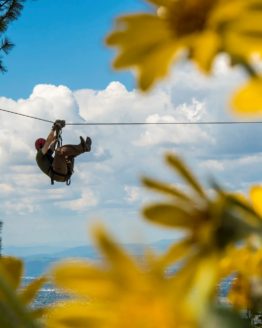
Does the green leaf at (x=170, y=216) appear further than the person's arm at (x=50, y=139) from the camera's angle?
No

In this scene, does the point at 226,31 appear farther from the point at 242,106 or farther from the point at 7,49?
the point at 7,49

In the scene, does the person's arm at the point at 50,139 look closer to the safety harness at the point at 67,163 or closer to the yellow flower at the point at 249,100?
the safety harness at the point at 67,163

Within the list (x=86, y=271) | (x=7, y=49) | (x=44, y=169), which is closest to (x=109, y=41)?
(x=86, y=271)

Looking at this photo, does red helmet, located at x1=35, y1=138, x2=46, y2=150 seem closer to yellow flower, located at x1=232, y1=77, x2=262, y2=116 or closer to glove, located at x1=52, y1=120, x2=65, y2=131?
glove, located at x1=52, y1=120, x2=65, y2=131

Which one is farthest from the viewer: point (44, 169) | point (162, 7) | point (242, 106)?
point (44, 169)

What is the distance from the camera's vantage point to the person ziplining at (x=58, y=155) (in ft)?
23.1

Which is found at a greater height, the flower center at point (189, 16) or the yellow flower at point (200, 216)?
the flower center at point (189, 16)

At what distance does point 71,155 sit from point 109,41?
6906 mm

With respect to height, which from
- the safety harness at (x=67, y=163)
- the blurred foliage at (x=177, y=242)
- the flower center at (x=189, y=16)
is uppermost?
the safety harness at (x=67, y=163)

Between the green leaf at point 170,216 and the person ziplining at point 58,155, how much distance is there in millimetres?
6824

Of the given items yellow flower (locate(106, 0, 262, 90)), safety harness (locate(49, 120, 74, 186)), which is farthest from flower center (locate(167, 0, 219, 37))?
safety harness (locate(49, 120, 74, 186))

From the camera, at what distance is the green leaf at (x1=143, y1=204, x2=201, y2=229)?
0.21m

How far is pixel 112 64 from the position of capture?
0.88 ft

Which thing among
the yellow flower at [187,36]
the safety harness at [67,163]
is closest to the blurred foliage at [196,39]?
the yellow flower at [187,36]
